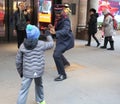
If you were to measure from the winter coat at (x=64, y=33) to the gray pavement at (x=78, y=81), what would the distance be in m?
0.84

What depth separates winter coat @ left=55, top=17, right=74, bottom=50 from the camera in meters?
7.24

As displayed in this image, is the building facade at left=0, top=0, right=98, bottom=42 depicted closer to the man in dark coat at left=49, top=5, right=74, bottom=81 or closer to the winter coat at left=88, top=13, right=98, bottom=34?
the winter coat at left=88, top=13, right=98, bottom=34

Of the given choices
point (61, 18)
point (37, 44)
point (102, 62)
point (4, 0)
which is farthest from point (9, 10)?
point (37, 44)

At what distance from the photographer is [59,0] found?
16.0 m

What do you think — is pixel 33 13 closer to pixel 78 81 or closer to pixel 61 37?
pixel 61 37

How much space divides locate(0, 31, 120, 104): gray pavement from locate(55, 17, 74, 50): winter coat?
2.75 ft

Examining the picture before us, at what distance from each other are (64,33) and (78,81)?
1170mm

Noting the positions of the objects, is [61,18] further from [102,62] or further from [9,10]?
[9,10]

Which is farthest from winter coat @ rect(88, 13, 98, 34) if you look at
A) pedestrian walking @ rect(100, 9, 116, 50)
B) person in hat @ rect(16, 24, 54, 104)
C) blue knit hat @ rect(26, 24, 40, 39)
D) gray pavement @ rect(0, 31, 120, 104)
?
blue knit hat @ rect(26, 24, 40, 39)

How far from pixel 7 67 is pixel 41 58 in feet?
12.4

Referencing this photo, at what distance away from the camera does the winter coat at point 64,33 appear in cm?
724

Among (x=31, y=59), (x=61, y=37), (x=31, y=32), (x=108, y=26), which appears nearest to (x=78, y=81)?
(x=61, y=37)

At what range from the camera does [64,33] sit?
7238 mm

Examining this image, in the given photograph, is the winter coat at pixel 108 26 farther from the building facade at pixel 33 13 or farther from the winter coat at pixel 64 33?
the winter coat at pixel 64 33
